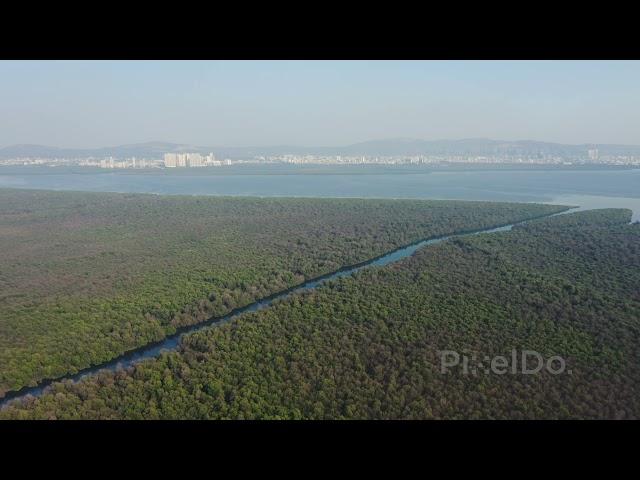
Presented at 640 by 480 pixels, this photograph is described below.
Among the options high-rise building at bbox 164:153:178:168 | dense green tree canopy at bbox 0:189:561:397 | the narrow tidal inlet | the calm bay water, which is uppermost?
high-rise building at bbox 164:153:178:168

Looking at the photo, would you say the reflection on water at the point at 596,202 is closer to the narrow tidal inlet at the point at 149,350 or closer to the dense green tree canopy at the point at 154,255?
the dense green tree canopy at the point at 154,255

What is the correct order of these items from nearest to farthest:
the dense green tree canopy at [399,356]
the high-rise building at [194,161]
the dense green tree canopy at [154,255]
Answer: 1. the dense green tree canopy at [399,356]
2. the dense green tree canopy at [154,255]
3. the high-rise building at [194,161]

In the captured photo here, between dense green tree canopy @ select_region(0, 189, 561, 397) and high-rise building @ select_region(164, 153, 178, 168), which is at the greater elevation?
high-rise building @ select_region(164, 153, 178, 168)

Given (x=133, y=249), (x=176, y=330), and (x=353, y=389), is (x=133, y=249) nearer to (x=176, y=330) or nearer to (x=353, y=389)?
(x=176, y=330)

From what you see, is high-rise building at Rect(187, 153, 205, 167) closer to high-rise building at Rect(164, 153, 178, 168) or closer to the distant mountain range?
high-rise building at Rect(164, 153, 178, 168)

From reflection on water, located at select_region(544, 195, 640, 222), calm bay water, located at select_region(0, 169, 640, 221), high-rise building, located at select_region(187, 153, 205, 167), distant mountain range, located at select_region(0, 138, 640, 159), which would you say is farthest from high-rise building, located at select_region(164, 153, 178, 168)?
reflection on water, located at select_region(544, 195, 640, 222)

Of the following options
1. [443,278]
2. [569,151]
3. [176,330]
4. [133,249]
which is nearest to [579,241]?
[443,278]

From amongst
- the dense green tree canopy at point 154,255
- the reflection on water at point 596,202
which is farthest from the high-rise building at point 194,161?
the reflection on water at point 596,202

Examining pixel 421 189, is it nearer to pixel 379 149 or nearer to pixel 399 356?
pixel 399 356

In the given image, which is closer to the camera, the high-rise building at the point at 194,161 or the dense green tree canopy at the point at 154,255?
the dense green tree canopy at the point at 154,255
